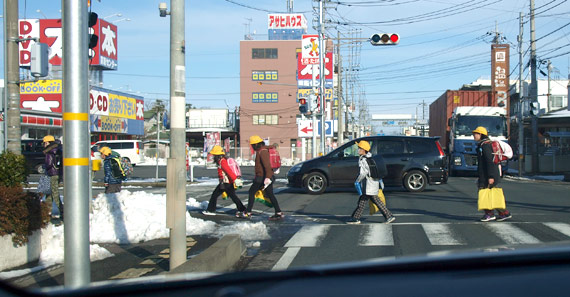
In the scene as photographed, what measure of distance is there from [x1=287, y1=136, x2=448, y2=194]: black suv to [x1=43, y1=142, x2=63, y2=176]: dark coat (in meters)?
7.67

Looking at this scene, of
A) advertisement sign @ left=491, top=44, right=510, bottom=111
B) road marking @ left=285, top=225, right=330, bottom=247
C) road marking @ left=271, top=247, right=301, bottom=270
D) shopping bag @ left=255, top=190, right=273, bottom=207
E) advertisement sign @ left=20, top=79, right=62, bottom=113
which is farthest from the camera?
advertisement sign @ left=20, top=79, right=62, bottom=113

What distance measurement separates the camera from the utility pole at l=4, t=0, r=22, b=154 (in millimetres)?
10820

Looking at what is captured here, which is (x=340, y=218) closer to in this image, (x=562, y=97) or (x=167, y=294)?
(x=167, y=294)

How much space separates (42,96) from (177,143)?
1467 inches

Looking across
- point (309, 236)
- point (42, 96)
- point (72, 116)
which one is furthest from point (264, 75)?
point (72, 116)

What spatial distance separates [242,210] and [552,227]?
20.1 ft

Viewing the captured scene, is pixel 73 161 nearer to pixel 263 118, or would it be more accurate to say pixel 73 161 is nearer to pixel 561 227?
pixel 561 227

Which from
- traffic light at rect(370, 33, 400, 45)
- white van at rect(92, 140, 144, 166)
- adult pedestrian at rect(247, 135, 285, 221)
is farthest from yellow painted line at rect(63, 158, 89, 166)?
white van at rect(92, 140, 144, 166)

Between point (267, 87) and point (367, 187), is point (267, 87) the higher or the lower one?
the higher one

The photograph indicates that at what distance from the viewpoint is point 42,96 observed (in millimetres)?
38906

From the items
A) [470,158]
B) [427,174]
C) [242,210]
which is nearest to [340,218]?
[242,210]

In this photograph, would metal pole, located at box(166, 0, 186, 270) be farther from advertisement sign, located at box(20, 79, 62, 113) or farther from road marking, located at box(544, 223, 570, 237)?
advertisement sign, located at box(20, 79, 62, 113)

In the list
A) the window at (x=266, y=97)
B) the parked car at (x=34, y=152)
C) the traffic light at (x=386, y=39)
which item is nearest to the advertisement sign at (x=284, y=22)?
the window at (x=266, y=97)

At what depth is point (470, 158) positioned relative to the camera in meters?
25.9
